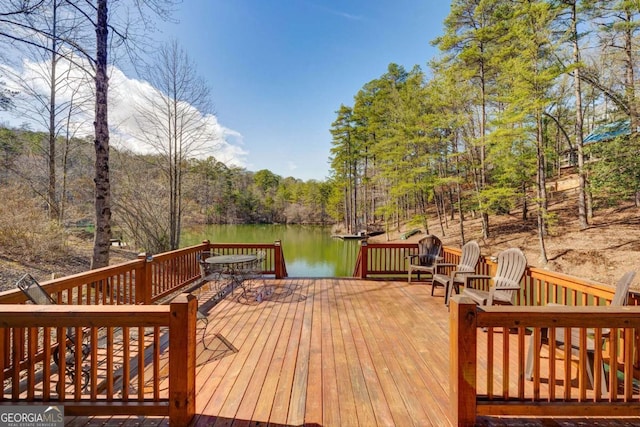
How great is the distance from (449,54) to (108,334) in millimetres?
13957

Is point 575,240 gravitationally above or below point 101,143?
below

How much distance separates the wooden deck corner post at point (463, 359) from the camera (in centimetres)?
151

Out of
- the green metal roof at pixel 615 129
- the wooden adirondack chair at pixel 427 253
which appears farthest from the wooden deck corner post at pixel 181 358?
the green metal roof at pixel 615 129

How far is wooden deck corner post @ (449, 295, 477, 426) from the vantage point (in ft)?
4.95

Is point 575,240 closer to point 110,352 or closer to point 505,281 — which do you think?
point 505,281

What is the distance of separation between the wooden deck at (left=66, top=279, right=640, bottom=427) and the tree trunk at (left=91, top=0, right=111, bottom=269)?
6.90 ft

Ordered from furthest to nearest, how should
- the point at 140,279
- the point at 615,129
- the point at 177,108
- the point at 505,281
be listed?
the point at 615,129, the point at 177,108, the point at 140,279, the point at 505,281

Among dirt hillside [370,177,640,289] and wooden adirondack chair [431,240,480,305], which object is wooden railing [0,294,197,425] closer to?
wooden adirondack chair [431,240,480,305]

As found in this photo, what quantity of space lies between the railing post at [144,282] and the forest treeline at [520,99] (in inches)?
399

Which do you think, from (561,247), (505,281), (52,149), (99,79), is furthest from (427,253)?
(52,149)

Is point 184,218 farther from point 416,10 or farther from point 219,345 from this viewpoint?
point 416,10

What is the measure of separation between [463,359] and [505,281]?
7.49 ft

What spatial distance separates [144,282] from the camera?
3.57 m

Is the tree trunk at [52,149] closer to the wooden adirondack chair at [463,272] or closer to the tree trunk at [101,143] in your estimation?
the tree trunk at [101,143]
